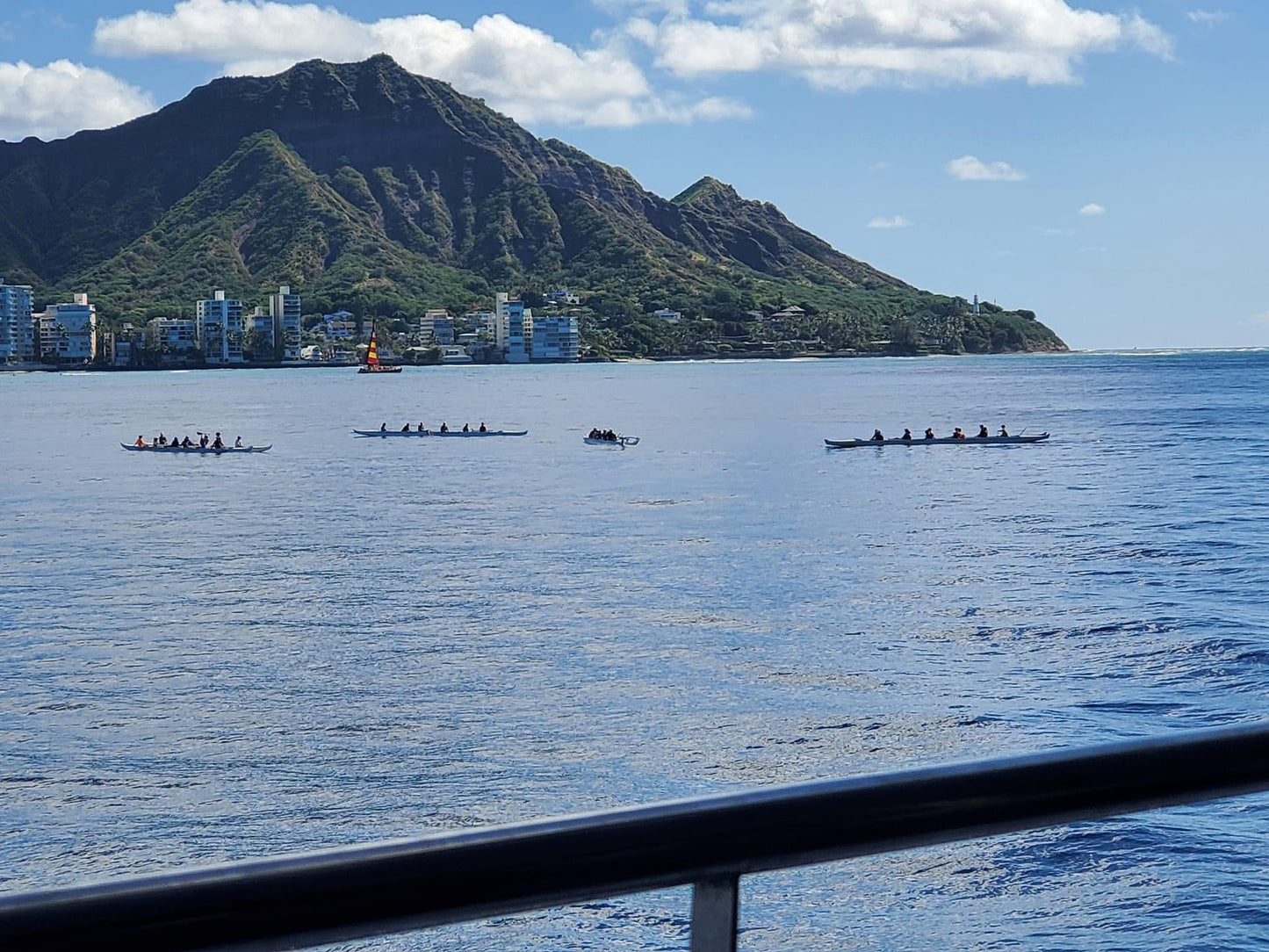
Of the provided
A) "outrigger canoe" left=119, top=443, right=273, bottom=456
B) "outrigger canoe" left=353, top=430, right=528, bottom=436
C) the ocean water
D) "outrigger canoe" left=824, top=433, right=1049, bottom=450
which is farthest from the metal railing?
"outrigger canoe" left=353, top=430, right=528, bottom=436

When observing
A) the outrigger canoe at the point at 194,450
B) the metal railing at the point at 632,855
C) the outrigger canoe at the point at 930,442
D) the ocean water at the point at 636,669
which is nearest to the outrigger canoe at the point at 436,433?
the outrigger canoe at the point at 194,450

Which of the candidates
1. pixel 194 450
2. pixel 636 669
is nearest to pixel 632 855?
pixel 636 669

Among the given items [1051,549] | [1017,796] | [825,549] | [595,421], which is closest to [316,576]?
[825,549]

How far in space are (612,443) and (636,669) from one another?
65682mm

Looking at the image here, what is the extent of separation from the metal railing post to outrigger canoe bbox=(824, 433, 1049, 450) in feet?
291

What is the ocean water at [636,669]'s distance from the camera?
18.4 meters

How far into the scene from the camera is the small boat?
9369cm

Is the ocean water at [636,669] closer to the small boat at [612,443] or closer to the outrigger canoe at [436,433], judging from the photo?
the small boat at [612,443]

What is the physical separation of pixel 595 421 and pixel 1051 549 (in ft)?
264

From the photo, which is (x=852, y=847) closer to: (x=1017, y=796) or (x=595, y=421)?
(x=1017, y=796)

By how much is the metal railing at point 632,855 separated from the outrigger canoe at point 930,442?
88.5 metres

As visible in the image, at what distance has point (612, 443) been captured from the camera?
9469 centimetres

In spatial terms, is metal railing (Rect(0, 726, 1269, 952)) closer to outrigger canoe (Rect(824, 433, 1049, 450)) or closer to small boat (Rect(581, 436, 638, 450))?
outrigger canoe (Rect(824, 433, 1049, 450))

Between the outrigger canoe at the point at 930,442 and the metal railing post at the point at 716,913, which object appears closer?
the metal railing post at the point at 716,913
